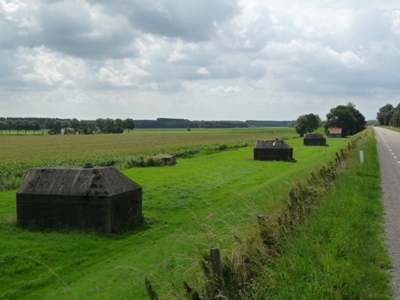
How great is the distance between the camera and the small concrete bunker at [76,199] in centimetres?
1581

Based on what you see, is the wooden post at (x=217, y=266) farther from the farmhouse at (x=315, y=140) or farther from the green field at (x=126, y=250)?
the farmhouse at (x=315, y=140)

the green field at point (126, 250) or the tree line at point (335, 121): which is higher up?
the tree line at point (335, 121)

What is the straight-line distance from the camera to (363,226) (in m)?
11.0

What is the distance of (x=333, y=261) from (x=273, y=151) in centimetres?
3722

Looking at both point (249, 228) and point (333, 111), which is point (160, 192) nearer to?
point (249, 228)

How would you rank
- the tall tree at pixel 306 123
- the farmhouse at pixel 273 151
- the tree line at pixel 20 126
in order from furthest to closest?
the tree line at pixel 20 126
the tall tree at pixel 306 123
the farmhouse at pixel 273 151

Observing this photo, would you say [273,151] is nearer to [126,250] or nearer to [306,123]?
[126,250]

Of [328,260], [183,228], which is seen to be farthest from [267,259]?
[183,228]

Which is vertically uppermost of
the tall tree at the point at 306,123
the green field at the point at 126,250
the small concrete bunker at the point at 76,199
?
the tall tree at the point at 306,123

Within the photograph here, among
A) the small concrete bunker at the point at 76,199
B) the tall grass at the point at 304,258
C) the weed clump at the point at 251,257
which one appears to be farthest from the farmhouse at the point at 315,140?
the weed clump at the point at 251,257

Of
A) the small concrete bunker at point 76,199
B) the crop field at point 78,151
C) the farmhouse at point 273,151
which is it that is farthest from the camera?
the farmhouse at point 273,151

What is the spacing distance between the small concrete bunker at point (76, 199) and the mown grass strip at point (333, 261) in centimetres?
771

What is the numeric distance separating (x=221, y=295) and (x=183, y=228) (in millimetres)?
10301

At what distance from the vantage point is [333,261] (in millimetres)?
7961
